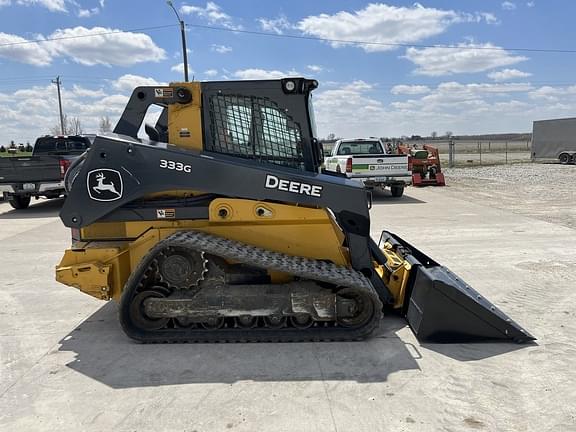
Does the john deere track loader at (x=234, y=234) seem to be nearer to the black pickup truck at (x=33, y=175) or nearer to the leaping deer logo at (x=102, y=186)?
the leaping deer logo at (x=102, y=186)

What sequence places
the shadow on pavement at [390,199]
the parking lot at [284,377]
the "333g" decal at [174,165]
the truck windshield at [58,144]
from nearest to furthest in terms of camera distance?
the parking lot at [284,377] → the "333g" decal at [174,165] → the shadow on pavement at [390,199] → the truck windshield at [58,144]

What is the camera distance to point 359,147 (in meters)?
16.4

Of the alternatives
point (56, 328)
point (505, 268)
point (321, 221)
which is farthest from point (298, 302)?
point (505, 268)

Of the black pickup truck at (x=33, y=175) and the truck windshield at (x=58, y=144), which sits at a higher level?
the truck windshield at (x=58, y=144)

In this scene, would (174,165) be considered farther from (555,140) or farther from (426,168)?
(555,140)

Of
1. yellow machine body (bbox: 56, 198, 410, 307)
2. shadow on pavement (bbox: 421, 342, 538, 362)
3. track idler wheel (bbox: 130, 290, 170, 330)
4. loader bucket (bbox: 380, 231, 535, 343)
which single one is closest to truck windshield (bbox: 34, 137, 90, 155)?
yellow machine body (bbox: 56, 198, 410, 307)

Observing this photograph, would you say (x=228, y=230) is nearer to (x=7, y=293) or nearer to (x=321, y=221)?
(x=321, y=221)

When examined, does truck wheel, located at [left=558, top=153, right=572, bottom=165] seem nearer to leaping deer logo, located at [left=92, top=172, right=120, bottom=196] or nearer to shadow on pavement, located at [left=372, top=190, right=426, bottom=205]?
shadow on pavement, located at [left=372, top=190, right=426, bottom=205]

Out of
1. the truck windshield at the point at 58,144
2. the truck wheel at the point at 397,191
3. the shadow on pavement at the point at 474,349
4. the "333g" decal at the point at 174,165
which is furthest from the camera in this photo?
the truck windshield at the point at 58,144

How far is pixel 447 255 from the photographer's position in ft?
24.1

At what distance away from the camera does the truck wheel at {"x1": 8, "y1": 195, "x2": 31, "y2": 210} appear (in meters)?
13.6

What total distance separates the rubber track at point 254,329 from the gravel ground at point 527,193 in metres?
7.43

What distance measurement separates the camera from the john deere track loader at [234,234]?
411cm

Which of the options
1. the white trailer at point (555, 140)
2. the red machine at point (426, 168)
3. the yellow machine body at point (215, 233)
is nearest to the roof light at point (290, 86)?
the yellow machine body at point (215, 233)
